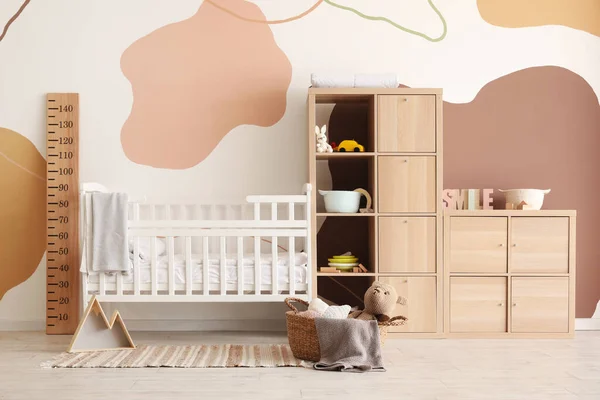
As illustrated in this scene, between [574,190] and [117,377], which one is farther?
[574,190]

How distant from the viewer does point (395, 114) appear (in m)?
3.25

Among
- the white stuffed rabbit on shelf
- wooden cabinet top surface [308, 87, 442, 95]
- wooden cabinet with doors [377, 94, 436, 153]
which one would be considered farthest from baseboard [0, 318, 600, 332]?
wooden cabinet top surface [308, 87, 442, 95]

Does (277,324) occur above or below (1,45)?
below

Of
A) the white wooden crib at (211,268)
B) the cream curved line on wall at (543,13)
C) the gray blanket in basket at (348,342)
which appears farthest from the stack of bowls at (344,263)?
the cream curved line on wall at (543,13)

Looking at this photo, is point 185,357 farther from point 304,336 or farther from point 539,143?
point 539,143

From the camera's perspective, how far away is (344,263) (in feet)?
10.8

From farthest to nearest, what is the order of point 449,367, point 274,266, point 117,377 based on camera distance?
point 274,266 → point 449,367 → point 117,377

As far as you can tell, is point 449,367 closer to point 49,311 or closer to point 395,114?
point 395,114

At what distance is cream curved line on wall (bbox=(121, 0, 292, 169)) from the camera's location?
3.58m

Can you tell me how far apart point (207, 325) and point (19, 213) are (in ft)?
4.24

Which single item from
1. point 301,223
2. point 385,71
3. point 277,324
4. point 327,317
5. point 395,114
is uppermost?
point 385,71

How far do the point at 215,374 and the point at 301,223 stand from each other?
964mm

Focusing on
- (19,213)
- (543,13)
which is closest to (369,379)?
(19,213)

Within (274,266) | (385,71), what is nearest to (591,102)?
(385,71)
